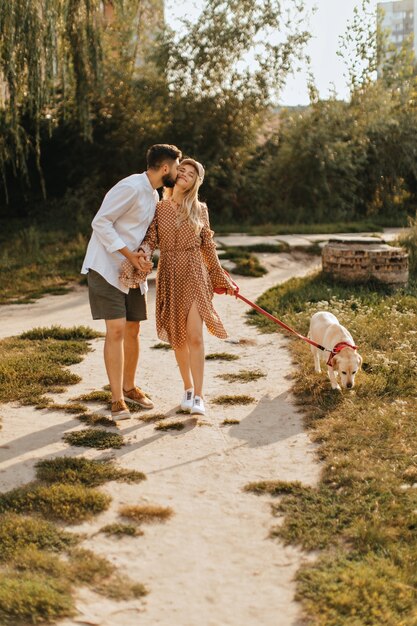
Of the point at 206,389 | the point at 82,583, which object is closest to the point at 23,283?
the point at 206,389

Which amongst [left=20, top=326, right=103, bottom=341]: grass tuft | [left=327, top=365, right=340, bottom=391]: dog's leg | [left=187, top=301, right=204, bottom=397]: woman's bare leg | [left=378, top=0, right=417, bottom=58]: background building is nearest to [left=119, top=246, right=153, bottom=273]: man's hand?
[left=187, top=301, right=204, bottom=397]: woman's bare leg

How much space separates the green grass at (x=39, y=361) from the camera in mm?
6680

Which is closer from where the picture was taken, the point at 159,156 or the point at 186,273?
the point at 159,156

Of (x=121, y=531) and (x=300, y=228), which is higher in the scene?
(x=300, y=228)

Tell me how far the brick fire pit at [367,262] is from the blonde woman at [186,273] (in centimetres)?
489

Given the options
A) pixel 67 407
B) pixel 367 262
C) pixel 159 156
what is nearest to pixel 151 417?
pixel 67 407

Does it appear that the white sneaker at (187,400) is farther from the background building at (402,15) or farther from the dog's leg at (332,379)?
the background building at (402,15)

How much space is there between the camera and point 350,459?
16.8 feet

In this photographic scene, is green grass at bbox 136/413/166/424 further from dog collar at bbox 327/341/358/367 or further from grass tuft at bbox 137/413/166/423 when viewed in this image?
dog collar at bbox 327/341/358/367

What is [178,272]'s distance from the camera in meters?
6.06

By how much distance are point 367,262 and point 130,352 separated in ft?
17.0

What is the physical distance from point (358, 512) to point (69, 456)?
6.09 ft

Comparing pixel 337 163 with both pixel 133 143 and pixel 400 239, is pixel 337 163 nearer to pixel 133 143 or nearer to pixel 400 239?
pixel 133 143

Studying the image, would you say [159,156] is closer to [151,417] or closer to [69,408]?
[151,417]
